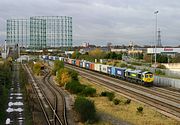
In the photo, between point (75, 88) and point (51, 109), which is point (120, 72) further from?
point (51, 109)

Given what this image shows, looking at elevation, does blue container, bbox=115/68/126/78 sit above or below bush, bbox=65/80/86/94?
above

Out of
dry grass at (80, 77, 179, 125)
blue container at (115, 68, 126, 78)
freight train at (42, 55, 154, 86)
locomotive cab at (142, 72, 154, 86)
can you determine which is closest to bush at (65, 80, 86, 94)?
dry grass at (80, 77, 179, 125)

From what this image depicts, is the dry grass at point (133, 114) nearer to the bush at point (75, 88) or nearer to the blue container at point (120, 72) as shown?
the bush at point (75, 88)

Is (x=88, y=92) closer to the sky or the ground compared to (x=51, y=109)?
closer to the sky

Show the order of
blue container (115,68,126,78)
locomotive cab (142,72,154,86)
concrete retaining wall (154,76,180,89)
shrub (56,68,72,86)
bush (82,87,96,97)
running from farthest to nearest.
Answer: blue container (115,68,126,78) < locomotive cab (142,72,154,86) < shrub (56,68,72,86) < concrete retaining wall (154,76,180,89) < bush (82,87,96,97)

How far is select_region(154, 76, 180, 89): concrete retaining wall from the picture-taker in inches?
1845

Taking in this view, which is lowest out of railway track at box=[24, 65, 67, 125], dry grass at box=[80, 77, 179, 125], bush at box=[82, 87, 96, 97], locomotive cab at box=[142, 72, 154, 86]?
dry grass at box=[80, 77, 179, 125]

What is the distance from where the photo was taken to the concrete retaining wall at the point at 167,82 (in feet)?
154

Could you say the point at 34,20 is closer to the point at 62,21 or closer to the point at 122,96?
the point at 62,21

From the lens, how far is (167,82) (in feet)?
163

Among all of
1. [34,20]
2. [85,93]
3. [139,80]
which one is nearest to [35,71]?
[139,80]

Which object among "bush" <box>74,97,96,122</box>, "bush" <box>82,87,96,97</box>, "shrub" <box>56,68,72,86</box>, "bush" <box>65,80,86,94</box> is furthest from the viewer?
"shrub" <box>56,68,72,86</box>

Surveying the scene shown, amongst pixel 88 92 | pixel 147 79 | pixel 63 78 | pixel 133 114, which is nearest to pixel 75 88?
pixel 88 92

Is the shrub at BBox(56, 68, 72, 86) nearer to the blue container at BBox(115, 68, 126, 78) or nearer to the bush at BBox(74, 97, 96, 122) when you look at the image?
the blue container at BBox(115, 68, 126, 78)
